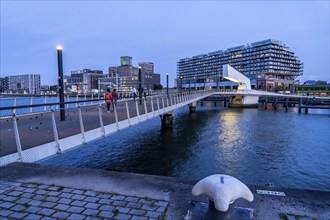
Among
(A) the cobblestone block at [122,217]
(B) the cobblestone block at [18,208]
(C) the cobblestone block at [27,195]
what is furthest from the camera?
(C) the cobblestone block at [27,195]

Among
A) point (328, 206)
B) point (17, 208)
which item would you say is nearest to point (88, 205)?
→ point (17, 208)

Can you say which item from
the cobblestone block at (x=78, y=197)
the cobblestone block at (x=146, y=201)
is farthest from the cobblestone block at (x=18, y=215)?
the cobblestone block at (x=146, y=201)

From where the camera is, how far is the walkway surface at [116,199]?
361cm

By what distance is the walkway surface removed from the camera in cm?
361

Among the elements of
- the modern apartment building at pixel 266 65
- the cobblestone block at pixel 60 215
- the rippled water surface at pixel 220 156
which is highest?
the modern apartment building at pixel 266 65

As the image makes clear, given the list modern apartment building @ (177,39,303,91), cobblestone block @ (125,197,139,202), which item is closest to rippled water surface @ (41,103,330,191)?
cobblestone block @ (125,197,139,202)

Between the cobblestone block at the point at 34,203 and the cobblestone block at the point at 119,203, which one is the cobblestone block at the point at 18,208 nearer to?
the cobblestone block at the point at 34,203

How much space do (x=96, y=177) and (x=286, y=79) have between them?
485 ft

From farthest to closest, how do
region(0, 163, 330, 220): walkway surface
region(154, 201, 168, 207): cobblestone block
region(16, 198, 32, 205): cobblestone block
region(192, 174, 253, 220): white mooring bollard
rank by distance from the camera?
region(16, 198, 32, 205): cobblestone block → region(154, 201, 168, 207): cobblestone block → region(0, 163, 330, 220): walkway surface → region(192, 174, 253, 220): white mooring bollard

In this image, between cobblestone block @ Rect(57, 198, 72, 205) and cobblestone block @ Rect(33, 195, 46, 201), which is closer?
cobblestone block @ Rect(57, 198, 72, 205)

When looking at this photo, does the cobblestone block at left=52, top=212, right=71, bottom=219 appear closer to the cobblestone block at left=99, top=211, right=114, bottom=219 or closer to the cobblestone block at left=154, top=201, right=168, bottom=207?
the cobblestone block at left=99, top=211, right=114, bottom=219

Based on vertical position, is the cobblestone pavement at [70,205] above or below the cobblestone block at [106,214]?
above

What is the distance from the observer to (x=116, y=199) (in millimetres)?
4055

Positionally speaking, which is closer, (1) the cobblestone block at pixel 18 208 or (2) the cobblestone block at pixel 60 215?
(2) the cobblestone block at pixel 60 215
